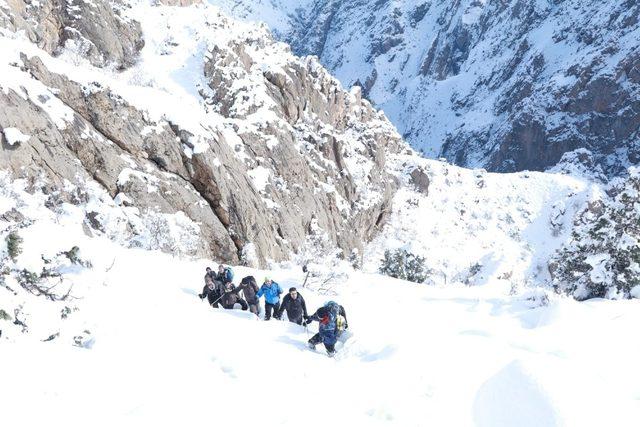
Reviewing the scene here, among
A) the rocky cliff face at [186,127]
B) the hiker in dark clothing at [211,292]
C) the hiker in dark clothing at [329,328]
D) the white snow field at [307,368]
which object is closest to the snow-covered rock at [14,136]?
the rocky cliff face at [186,127]

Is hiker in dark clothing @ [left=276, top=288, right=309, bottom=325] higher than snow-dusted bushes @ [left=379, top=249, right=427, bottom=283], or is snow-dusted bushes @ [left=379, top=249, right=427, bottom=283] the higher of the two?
hiker in dark clothing @ [left=276, top=288, right=309, bottom=325]

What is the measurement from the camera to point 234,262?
26.3m

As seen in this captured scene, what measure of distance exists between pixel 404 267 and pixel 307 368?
26317 millimetres

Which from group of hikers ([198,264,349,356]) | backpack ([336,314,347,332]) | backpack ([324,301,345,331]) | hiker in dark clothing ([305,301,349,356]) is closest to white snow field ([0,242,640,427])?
hiker in dark clothing ([305,301,349,356])

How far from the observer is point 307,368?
8.39 metres

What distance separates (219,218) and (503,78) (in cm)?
11612

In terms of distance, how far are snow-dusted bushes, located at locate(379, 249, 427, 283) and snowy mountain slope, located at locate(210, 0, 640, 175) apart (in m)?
79.3

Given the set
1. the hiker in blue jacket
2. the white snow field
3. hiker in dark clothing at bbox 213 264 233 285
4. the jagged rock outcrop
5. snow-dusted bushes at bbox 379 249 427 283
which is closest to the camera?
the white snow field

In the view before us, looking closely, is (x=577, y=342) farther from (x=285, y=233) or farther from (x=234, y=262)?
(x=285, y=233)

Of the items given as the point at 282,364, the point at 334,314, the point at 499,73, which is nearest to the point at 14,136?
the point at 334,314

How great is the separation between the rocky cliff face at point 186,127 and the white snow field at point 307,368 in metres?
10.9

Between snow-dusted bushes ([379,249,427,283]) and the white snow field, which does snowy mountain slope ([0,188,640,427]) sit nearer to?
the white snow field

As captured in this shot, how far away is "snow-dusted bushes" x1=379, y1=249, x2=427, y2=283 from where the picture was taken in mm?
33719

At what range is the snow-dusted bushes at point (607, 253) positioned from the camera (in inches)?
607
